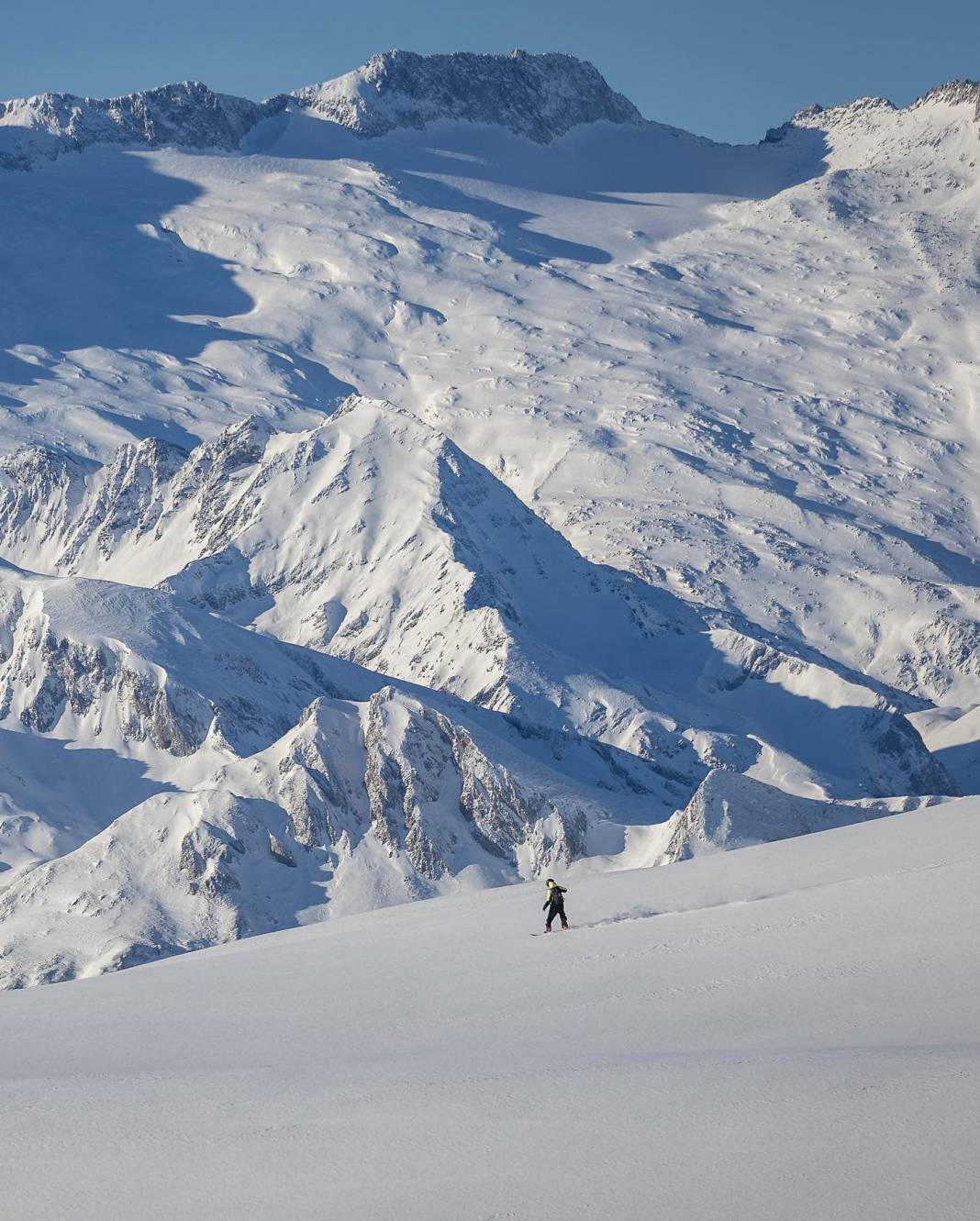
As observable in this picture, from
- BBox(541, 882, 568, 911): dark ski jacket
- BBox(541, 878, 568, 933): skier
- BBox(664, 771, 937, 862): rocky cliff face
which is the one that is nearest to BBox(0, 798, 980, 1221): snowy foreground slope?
BBox(541, 878, 568, 933): skier

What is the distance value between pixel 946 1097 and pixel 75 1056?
15349mm

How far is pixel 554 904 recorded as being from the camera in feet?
146

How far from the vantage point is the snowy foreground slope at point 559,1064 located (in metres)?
25.6

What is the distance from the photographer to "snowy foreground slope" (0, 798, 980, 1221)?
2558 cm

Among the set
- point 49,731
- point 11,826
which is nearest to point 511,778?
point 11,826

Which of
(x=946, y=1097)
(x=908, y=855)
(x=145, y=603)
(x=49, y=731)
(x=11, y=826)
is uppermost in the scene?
(x=145, y=603)

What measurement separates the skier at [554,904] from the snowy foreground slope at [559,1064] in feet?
2.20

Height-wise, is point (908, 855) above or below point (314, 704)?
below

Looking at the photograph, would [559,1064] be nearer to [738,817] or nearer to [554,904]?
[554,904]

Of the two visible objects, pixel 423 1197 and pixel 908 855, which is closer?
pixel 423 1197

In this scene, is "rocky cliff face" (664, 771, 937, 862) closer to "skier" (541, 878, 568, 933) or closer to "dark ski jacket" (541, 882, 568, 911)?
"skier" (541, 878, 568, 933)

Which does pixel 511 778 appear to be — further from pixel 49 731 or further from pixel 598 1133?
pixel 598 1133

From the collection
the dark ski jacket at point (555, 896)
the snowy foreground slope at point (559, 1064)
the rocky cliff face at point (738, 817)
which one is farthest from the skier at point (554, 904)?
the rocky cliff face at point (738, 817)

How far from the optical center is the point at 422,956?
4288 cm
